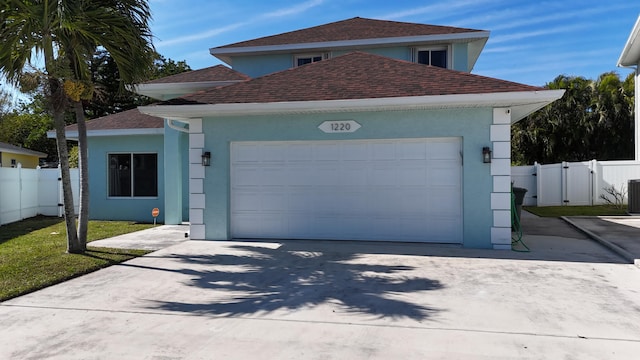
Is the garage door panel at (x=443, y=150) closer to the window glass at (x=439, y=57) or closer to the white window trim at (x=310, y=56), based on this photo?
the window glass at (x=439, y=57)

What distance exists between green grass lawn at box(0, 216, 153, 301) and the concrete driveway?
1.27 feet

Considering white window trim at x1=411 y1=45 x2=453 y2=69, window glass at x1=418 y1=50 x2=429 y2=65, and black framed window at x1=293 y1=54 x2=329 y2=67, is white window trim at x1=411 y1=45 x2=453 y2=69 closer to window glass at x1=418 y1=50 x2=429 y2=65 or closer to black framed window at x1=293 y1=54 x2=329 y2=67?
window glass at x1=418 y1=50 x2=429 y2=65

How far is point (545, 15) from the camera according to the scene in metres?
18.8

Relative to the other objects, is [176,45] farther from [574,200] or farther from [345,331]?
[574,200]

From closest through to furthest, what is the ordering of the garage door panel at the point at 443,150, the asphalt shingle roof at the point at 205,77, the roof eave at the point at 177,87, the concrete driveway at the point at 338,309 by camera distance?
1. the concrete driveway at the point at 338,309
2. the garage door panel at the point at 443,150
3. the roof eave at the point at 177,87
4. the asphalt shingle roof at the point at 205,77

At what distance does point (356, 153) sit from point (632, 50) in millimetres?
16328

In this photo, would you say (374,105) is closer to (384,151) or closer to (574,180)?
(384,151)

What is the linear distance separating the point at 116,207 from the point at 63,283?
8.70 metres

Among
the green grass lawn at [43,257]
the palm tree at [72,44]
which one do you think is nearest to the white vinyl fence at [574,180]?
the green grass lawn at [43,257]

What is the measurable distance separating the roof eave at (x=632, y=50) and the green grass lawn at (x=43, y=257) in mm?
19584

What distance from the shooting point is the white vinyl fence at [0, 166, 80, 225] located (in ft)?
44.3

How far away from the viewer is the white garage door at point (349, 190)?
924 cm

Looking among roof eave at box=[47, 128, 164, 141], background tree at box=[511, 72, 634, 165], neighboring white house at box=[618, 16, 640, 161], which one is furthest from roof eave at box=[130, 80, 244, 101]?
background tree at box=[511, 72, 634, 165]

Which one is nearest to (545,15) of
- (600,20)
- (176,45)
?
(600,20)
